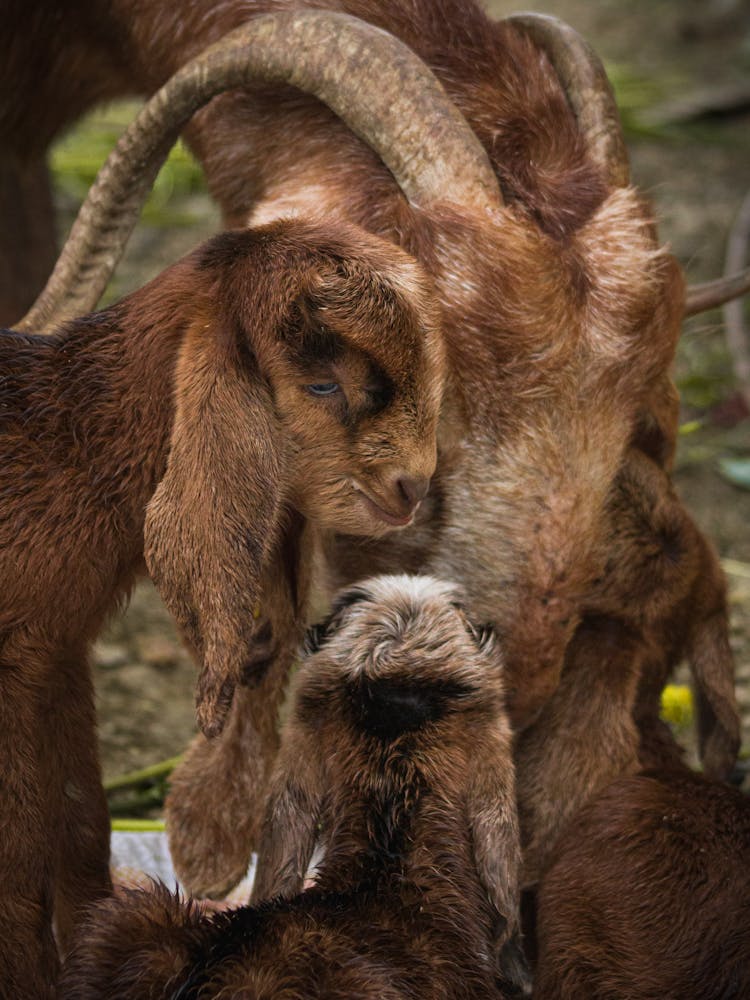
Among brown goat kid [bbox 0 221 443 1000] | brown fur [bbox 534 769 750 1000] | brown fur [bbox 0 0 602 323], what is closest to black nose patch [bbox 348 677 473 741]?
brown goat kid [bbox 0 221 443 1000]

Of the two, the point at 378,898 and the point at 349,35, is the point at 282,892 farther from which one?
the point at 349,35

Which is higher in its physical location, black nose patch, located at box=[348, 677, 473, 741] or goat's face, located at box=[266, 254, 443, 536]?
goat's face, located at box=[266, 254, 443, 536]

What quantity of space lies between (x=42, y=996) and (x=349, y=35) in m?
2.35

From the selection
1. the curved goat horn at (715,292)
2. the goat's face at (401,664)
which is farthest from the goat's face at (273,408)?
the curved goat horn at (715,292)

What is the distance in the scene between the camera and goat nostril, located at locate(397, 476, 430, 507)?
121 inches

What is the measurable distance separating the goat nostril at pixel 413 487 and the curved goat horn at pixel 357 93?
0.82 meters

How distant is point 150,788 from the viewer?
5051 millimetres

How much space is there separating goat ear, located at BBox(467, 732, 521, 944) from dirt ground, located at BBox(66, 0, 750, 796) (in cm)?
101

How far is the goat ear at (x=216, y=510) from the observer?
2883 millimetres

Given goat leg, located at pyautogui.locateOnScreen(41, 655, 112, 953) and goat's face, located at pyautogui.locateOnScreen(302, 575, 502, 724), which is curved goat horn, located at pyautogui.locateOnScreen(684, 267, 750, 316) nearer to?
goat's face, located at pyautogui.locateOnScreen(302, 575, 502, 724)

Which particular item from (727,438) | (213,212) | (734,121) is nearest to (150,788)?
(727,438)

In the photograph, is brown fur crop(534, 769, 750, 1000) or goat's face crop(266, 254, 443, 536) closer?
goat's face crop(266, 254, 443, 536)

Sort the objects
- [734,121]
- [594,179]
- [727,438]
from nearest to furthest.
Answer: [594,179]
[727,438]
[734,121]

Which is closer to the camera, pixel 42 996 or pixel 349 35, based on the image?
pixel 42 996
